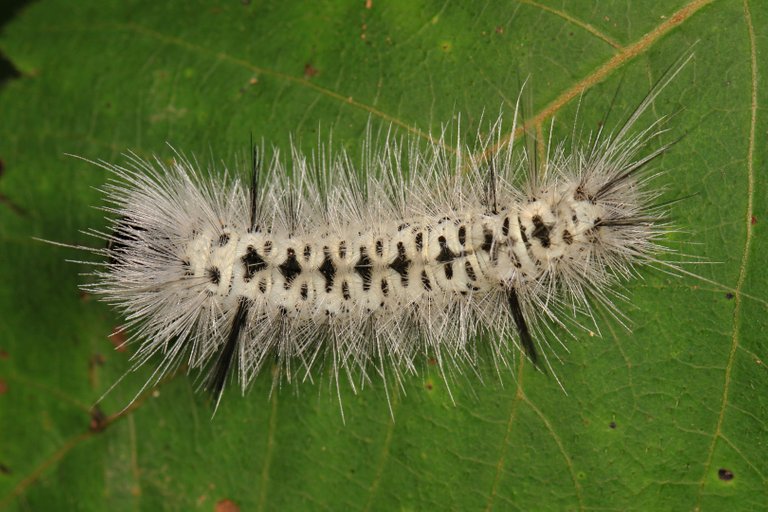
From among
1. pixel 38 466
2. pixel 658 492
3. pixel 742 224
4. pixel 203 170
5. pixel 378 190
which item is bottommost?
pixel 658 492

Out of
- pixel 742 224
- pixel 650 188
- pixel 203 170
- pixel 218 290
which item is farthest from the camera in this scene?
pixel 203 170

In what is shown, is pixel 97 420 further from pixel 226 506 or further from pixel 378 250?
pixel 378 250

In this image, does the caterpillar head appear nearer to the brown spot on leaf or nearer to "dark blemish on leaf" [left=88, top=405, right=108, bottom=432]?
the brown spot on leaf

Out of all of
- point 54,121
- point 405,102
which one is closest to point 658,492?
point 405,102

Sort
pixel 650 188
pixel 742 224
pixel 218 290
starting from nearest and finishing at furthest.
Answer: pixel 742 224 → pixel 650 188 → pixel 218 290

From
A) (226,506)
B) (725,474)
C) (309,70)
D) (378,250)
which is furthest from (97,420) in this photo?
(725,474)

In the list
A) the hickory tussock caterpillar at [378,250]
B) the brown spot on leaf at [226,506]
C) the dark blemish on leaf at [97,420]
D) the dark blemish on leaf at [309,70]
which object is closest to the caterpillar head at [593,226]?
the hickory tussock caterpillar at [378,250]

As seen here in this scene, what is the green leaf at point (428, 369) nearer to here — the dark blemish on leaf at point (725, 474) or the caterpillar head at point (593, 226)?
the dark blemish on leaf at point (725, 474)

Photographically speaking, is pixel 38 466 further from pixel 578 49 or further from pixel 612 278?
pixel 578 49

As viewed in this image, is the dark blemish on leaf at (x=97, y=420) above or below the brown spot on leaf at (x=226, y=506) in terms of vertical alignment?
above
